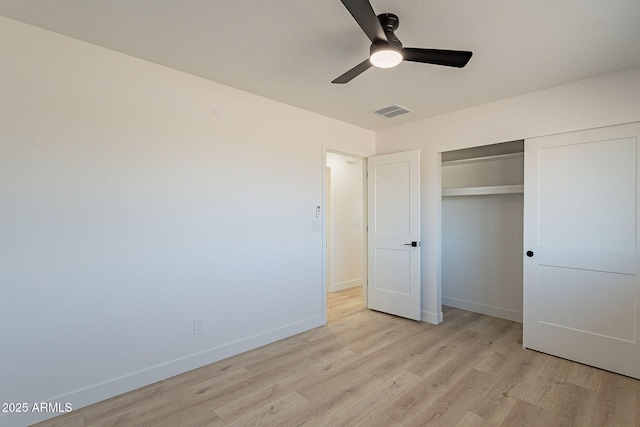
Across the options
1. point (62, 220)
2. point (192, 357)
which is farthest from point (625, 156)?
point (62, 220)

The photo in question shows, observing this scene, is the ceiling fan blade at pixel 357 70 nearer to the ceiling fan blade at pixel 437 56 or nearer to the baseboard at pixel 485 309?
the ceiling fan blade at pixel 437 56

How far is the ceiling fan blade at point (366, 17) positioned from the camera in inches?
54.6

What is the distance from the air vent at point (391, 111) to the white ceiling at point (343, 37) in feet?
1.54

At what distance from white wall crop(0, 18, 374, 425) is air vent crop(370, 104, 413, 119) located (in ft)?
3.69

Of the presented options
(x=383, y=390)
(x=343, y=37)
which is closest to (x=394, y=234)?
(x=383, y=390)

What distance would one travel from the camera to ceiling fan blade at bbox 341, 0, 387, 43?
4.55 ft

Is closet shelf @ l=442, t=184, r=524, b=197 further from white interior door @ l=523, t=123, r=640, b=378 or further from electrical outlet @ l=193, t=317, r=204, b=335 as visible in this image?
electrical outlet @ l=193, t=317, r=204, b=335

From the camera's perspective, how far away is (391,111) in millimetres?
3549

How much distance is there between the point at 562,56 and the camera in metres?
2.32

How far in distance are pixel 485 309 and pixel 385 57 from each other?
12.2 feet

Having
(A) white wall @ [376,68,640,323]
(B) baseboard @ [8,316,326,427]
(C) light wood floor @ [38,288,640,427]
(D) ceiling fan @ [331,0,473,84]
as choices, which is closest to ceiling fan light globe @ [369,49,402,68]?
(D) ceiling fan @ [331,0,473,84]

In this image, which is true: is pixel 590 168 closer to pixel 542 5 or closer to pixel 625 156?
pixel 625 156

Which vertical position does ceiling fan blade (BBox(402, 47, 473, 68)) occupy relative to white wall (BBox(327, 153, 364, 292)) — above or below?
above

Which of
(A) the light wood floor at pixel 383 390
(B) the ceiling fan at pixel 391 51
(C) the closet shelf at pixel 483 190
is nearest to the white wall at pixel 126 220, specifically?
(A) the light wood floor at pixel 383 390
